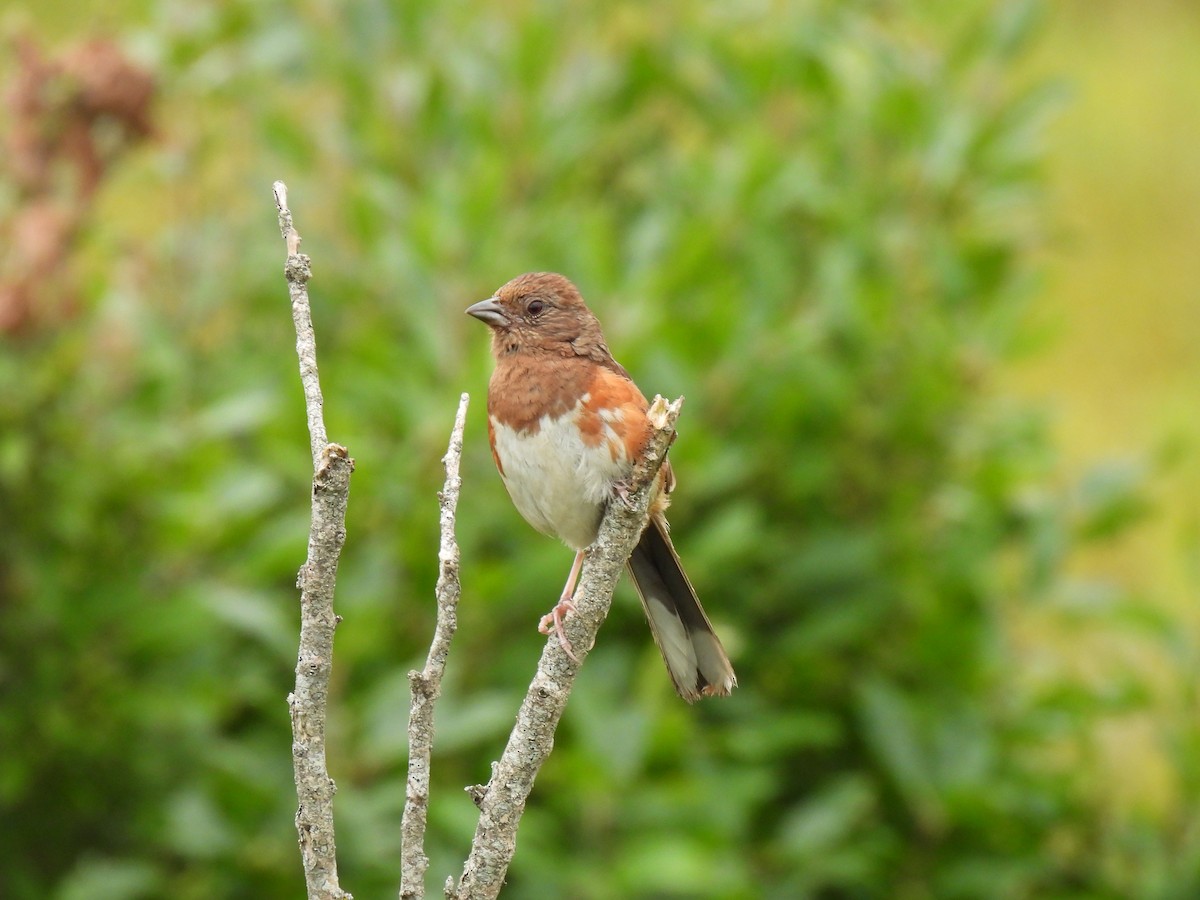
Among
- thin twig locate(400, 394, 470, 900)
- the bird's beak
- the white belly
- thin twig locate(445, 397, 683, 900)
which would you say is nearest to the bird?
the white belly

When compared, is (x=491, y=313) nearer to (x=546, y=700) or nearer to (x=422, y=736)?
(x=546, y=700)

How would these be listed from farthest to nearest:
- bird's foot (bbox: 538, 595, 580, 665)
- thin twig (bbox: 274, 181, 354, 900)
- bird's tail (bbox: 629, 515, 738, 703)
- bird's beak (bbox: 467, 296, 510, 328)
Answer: bird's beak (bbox: 467, 296, 510, 328) → bird's tail (bbox: 629, 515, 738, 703) → bird's foot (bbox: 538, 595, 580, 665) → thin twig (bbox: 274, 181, 354, 900)

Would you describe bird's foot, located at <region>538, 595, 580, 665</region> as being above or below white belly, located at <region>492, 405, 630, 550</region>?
below

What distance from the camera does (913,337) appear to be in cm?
530

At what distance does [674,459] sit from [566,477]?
1.91 meters

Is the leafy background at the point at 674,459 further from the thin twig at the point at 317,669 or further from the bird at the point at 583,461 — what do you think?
the thin twig at the point at 317,669

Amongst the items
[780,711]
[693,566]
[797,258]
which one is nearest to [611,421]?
[693,566]

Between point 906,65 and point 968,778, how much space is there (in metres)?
2.73

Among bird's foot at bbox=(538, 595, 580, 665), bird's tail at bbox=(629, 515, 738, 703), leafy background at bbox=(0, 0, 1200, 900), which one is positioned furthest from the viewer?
leafy background at bbox=(0, 0, 1200, 900)

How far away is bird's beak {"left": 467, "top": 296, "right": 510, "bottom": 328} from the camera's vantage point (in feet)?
10.3

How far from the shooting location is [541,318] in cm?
316

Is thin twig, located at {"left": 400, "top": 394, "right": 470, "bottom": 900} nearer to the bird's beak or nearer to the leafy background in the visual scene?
the bird's beak

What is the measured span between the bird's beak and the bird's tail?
0.59 m

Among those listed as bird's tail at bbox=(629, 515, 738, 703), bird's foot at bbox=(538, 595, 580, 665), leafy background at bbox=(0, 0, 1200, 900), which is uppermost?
leafy background at bbox=(0, 0, 1200, 900)
